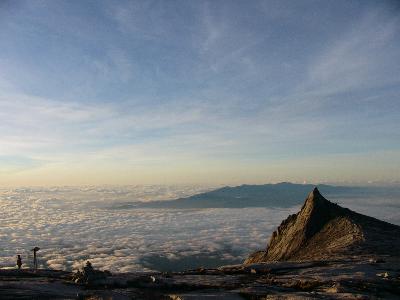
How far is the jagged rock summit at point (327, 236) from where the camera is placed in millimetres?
49500

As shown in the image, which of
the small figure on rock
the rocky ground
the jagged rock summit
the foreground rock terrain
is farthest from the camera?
the jagged rock summit

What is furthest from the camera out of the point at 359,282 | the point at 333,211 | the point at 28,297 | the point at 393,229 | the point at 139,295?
the point at 333,211

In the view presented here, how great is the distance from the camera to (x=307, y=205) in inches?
2921

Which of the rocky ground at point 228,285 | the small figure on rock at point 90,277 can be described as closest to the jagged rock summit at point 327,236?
the rocky ground at point 228,285

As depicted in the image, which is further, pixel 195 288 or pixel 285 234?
pixel 285 234

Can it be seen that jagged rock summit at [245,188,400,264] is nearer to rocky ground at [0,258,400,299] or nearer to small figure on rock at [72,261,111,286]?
rocky ground at [0,258,400,299]

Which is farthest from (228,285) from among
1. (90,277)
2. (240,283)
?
(90,277)

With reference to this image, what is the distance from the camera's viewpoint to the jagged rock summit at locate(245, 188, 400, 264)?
4950 centimetres

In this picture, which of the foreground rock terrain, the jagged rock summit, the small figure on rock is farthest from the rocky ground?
the jagged rock summit

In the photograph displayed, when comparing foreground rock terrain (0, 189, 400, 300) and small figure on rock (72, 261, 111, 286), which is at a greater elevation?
small figure on rock (72, 261, 111, 286)

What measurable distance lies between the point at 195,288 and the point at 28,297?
10219 millimetres

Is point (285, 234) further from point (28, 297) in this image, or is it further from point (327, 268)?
point (28, 297)

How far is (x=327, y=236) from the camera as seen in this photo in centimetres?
6331

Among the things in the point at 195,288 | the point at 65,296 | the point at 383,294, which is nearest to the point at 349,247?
the point at 383,294
